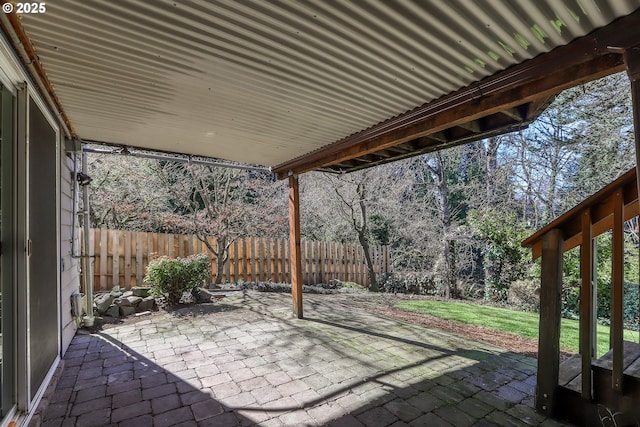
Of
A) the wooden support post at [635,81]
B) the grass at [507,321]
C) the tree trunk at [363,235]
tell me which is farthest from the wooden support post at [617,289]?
the tree trunk at [363,235]

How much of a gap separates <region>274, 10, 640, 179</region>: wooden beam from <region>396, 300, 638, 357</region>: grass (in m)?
2.98

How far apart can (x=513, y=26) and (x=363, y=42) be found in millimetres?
772

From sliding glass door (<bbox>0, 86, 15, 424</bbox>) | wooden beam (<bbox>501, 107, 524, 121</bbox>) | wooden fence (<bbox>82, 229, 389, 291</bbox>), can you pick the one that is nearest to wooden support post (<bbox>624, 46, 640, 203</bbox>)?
wooden beam (<bbox>501, 107, 524, 121</bbox>)

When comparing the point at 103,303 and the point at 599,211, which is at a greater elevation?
the point at 599,211

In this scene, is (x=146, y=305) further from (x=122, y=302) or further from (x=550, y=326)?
(x=550, y=326)

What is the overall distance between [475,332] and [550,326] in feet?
7.29

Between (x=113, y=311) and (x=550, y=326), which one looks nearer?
(x=550, y=326)

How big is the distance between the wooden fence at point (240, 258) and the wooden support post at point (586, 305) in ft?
21.8

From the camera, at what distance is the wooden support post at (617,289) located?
182 cm

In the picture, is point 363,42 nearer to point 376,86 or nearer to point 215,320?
point 376,86

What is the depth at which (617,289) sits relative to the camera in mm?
1850

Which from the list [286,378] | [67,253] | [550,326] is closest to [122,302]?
[67,253]

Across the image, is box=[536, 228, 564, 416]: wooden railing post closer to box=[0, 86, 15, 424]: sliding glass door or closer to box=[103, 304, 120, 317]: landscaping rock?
box=[0, 86, 15, 424]: sliding glass door

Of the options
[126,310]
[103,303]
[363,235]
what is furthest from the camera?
[363,235]
